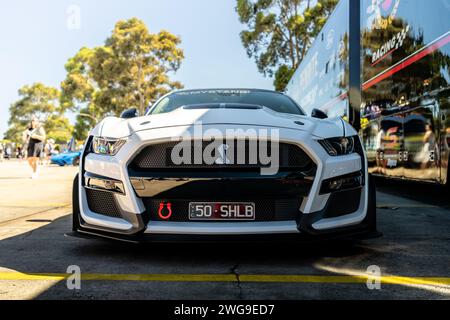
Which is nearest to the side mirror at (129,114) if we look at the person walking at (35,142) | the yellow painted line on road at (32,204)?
the yellow painted line on road at (32,204)

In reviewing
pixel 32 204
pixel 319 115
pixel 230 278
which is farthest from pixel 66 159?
pixel 230 278

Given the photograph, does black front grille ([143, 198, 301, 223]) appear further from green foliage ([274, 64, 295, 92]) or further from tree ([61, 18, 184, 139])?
tree ([61, 18, 184, 139])

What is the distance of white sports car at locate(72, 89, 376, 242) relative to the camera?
3.30 m

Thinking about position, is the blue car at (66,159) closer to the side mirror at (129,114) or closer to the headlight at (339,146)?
the side mirror at (129,114)

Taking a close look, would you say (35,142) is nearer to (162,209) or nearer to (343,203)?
(162,209)

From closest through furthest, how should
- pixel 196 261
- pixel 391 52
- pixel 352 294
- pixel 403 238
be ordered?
pixel 352 294 < pixel 196 261 < pixel 403 238 < pixel 391 52

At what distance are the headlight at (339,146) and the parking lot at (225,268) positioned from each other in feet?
2.40

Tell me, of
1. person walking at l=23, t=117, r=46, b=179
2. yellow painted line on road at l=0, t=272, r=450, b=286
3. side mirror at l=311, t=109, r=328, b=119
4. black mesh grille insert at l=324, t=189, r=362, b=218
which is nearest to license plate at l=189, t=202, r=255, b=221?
yellow painted line on road at l=0, t=272, r=450, b=286

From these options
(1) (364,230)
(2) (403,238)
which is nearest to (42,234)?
(1) (364,230)

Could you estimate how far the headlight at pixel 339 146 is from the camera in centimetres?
348

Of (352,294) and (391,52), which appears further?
(391,52)

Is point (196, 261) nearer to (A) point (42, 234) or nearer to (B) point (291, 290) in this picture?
(B) point (291, 290)
